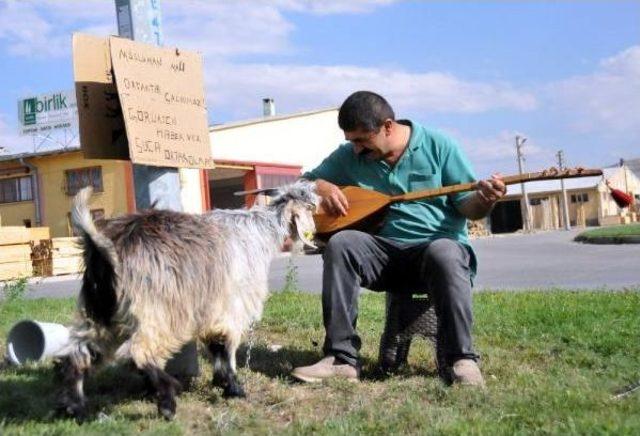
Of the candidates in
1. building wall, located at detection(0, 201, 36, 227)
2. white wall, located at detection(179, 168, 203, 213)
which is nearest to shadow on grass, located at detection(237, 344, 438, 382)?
white wall, located at detection(179, 168, 203, 213)

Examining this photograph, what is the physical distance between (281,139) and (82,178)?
31.4 ft

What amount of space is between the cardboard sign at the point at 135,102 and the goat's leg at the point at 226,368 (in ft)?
4.11

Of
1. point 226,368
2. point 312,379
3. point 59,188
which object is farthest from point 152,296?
point 59,188

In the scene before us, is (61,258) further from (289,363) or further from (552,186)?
(552,186)

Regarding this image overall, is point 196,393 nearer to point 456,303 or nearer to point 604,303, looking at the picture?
point 456,303

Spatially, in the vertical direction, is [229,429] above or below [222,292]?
below

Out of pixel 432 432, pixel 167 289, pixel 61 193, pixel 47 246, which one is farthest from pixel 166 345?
pixel 61 193

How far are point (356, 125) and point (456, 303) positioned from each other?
4.29 ft

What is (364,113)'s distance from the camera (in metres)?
5.02

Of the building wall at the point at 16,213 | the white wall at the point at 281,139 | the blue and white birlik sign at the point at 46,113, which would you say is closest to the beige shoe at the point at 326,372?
the white wall at the point at 281,139

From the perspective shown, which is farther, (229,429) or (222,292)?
(222,292)

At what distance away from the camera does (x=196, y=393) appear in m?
4.58

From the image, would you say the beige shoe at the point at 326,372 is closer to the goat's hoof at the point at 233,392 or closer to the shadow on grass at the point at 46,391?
the goat's hoof at the point at 233,392

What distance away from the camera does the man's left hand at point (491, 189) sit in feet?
15.9
